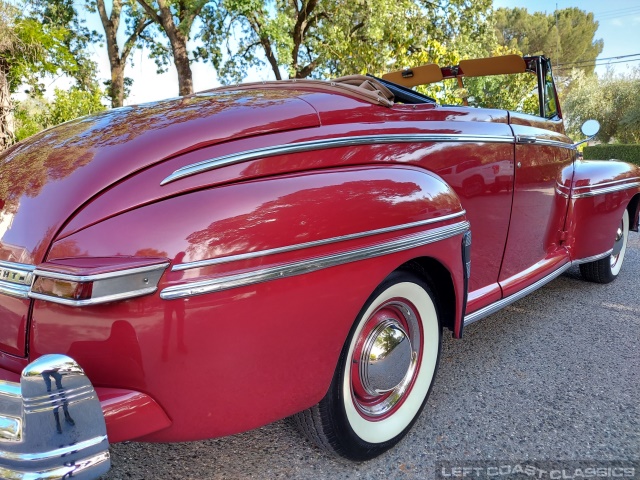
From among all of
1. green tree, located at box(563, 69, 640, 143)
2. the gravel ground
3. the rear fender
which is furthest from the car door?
green tree, located at box(563, 69, 640, 143)

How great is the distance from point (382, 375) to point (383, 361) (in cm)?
5

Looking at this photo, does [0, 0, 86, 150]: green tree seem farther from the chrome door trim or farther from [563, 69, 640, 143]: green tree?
[563, 69, 640, 143]: green tree

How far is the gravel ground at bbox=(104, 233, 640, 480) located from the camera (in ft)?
5.75

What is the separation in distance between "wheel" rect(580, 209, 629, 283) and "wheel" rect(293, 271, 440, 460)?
2545 mm

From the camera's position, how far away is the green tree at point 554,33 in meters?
39.7

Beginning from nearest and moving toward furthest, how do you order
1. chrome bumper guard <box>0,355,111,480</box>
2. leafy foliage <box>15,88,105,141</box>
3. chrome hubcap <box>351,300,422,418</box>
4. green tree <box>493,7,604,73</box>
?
chrome bumper guard <box>0,355,111,480</box> < chrome hubcap <box>351,300,422,418</box> < leafy foliage <box>15,88,105,141</box> < green tree <box>493,7,604,73</box>

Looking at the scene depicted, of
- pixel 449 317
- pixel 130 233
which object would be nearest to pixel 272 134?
pixel 130 233

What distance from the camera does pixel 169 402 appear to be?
4.14 ft

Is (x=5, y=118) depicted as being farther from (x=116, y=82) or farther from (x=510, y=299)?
(x=116, y=82)

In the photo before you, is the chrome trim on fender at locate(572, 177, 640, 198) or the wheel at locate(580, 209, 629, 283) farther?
the wheel at locate(580, 209, 629, 283)

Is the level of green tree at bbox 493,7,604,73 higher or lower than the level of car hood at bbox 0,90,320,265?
higher

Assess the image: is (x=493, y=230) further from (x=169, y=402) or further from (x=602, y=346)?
(x=169, y=402)

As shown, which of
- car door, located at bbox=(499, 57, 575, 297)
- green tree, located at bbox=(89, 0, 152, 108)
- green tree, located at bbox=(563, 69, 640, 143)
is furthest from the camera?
green tree, located at bbox=(563, 69, 640, 143)

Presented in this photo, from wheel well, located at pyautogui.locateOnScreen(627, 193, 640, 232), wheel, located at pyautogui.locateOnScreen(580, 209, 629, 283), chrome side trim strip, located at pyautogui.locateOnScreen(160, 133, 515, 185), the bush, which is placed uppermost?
chrome side trim strip, located at pyautogui.locateOnScreen(160, 133, 515, 185)
